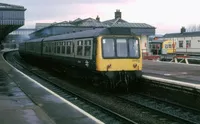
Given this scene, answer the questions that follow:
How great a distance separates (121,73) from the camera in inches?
551

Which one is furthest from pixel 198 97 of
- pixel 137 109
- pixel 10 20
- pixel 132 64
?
pixel 10 20

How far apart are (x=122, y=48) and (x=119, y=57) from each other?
485 mm

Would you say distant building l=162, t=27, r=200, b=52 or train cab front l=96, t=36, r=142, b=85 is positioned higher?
distant building l=162, t=27, r=200, b=52

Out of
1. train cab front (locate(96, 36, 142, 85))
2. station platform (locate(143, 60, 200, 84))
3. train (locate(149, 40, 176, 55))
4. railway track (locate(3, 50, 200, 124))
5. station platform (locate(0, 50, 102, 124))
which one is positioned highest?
train (locate(149, 40, 176, 55))

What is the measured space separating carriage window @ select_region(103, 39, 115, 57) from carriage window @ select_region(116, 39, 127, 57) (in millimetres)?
290

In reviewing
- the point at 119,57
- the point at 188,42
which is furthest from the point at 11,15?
the point at 188,42

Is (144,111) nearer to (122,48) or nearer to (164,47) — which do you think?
(122,48)

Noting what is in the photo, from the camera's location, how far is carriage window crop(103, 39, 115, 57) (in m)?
13.9

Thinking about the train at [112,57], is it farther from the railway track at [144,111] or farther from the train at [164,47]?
the train at [164,47]

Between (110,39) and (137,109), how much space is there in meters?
3.98

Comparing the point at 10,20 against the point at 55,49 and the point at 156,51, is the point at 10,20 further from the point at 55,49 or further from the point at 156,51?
the point at 156,51

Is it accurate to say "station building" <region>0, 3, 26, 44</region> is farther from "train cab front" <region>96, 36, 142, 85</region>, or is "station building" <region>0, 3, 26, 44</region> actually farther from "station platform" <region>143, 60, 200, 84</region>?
"train cab front" <region>96, 36, 142, 85</region>

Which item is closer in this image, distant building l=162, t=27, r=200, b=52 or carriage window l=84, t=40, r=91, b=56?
carriage window l=84, t=40, r=91, b=56

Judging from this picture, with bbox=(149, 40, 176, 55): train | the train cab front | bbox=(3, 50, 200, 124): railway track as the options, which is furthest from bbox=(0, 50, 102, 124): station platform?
bbox=(149, 40, 176, 55): train
